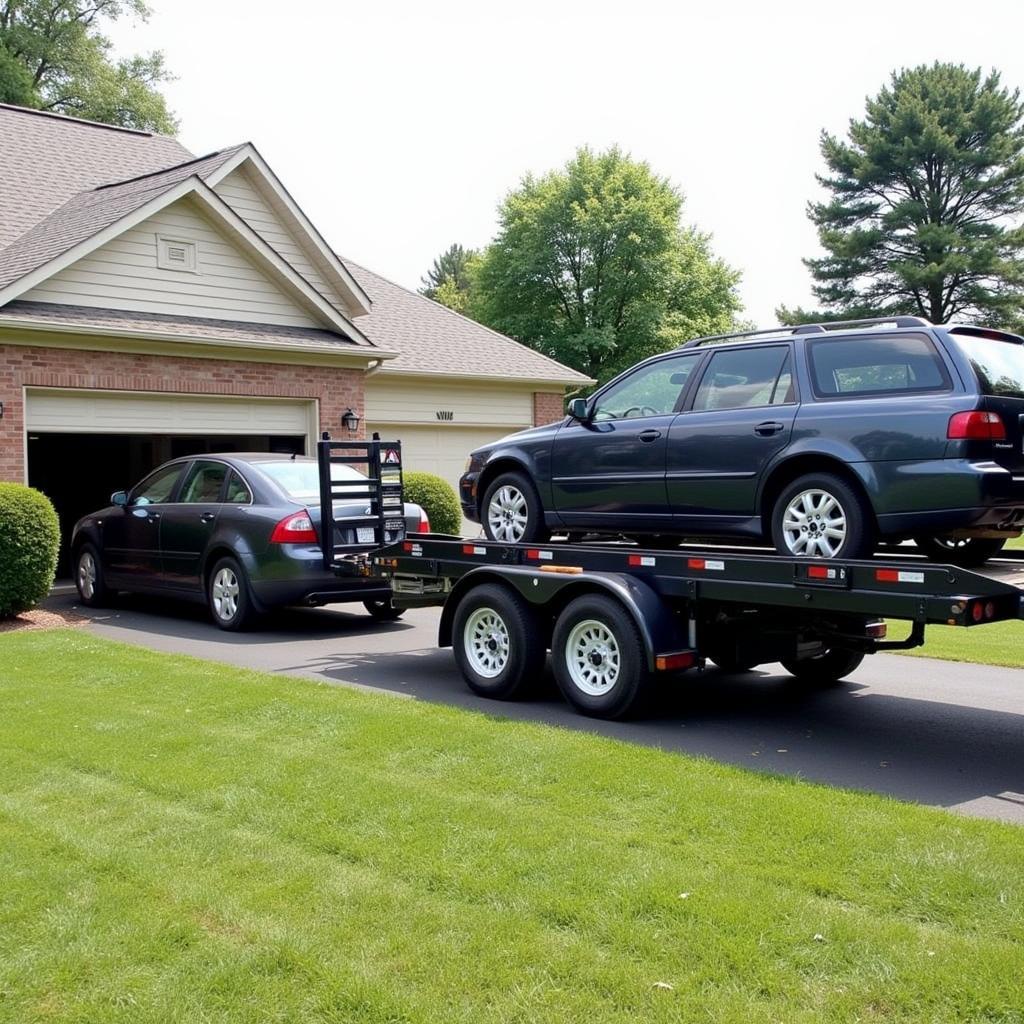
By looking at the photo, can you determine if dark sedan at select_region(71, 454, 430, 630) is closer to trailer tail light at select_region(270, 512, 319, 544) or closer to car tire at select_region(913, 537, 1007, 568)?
trailer tail light at select_region(270, 512, 319, 544)

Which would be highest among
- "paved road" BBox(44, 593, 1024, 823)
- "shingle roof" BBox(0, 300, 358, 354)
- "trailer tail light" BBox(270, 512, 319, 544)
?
"shingle roof" BBox(0, 300, 358, 354)

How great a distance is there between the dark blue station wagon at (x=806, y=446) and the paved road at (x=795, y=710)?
114 cm

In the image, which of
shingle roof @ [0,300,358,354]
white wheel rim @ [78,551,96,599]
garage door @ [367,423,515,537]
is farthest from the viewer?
garage door @ [367,423,515,537]

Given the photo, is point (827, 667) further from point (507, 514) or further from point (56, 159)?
point (56, 159)

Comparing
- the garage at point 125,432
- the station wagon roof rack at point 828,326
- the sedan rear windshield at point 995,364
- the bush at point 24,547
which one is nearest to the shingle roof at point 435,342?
the garage at point 125,432

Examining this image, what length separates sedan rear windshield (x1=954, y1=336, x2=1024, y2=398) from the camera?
6.34 meters

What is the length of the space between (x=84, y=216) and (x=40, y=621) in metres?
6.85

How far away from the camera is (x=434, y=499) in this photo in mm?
16500

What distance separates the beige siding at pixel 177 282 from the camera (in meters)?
15.4

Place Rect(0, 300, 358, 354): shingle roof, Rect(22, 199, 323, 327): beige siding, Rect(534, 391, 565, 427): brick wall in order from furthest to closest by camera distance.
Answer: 1. Rect(534, 391, 565, 427): brick wall
2. Rect(22, 199, 323, 327): beige siding
3. Rect(0, 300, 358, 354): shingle roof

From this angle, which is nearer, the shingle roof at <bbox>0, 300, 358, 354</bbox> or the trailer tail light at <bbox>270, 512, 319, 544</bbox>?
the trailer tail light at <bbox>270, 512, 319, 544</bbox>

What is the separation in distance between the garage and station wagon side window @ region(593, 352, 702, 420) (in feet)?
29.2

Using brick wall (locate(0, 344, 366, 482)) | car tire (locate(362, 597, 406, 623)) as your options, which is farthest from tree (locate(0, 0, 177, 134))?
car tire (locate(362, 597, 406, 623))

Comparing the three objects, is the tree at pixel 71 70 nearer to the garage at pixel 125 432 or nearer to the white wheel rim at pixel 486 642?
the garage at pixel 125 432
